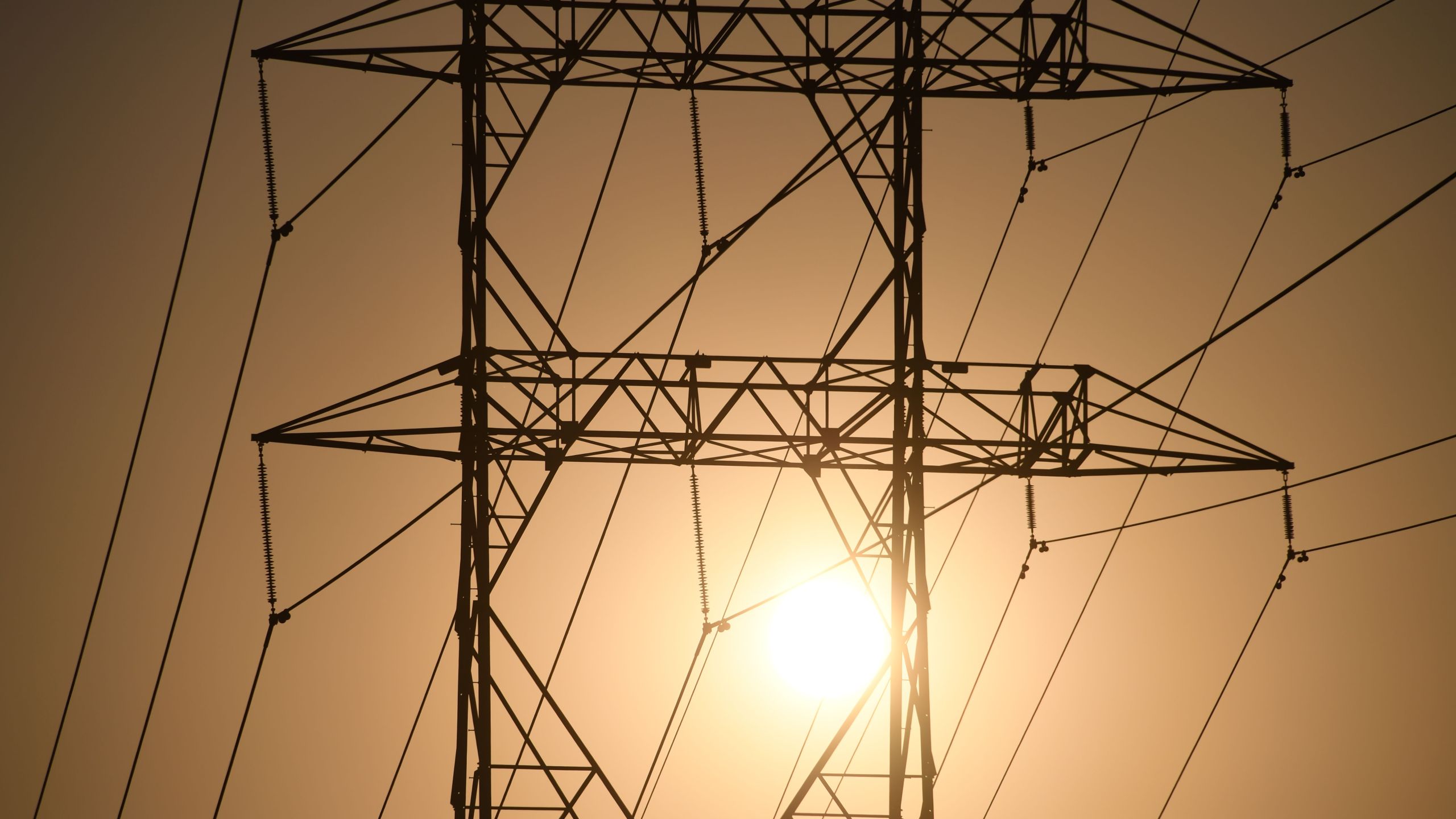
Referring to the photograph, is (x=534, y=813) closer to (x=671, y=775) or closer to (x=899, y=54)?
(x=671, y=775)

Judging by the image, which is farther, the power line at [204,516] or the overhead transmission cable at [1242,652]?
Result: the overhead transmission cable at [1242,652]

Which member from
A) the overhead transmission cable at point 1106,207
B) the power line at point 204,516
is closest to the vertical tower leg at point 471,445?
the power line at point 204,516

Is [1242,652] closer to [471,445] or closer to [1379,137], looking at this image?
[1379,137]

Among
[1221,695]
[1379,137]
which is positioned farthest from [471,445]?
[1379,137]

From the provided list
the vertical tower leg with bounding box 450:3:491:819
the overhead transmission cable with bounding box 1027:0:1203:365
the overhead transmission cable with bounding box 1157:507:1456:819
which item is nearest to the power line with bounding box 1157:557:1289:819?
the overhead transmission cable with bounding box 1157:507:1456:819

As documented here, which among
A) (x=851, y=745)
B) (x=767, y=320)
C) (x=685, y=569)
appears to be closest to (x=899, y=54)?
(x=767, y=320)

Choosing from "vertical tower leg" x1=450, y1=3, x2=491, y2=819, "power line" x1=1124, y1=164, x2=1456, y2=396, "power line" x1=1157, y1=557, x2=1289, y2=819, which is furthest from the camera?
"power line" x1=1157, y1=557, x2=1289, y2=819

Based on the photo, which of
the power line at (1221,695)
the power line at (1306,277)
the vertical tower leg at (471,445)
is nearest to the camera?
the power line at (1306,277)

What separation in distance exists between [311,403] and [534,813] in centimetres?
660

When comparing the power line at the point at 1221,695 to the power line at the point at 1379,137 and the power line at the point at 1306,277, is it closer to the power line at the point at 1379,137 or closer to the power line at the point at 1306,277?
the power line at the point at 1379,137

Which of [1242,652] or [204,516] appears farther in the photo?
[1242,652]

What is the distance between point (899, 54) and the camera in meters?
13.4

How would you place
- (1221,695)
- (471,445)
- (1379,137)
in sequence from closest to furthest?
(471,445) → (1221,695) → (1379,137)

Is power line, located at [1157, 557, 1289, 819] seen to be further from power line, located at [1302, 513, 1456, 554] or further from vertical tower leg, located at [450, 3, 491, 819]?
vertical tower leg, located at [450, 3, 491, 819]
